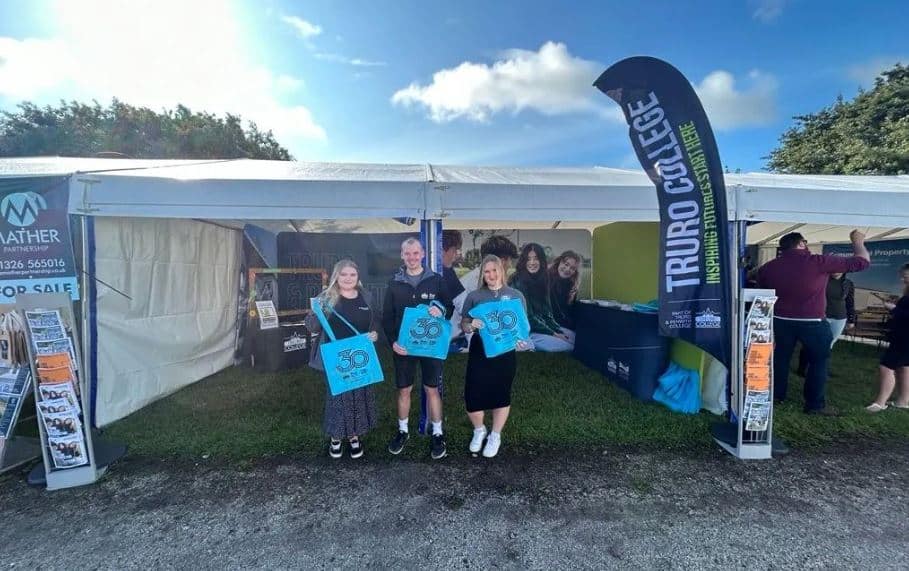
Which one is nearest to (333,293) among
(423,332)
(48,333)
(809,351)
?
(423,332)

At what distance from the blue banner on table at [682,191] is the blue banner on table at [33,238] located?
4665 mm

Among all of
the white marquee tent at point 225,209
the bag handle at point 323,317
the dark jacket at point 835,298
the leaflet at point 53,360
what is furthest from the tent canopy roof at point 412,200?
the dark jacket at point 835,298

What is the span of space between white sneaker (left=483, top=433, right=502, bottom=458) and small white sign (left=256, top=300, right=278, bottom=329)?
380 cm

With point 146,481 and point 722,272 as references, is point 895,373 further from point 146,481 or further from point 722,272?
point 146,481

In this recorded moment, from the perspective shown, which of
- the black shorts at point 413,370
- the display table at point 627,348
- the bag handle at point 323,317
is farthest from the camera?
the display table at point 627,348

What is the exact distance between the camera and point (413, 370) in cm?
310

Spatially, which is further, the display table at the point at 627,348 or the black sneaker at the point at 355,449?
the display table at the point at 627,348

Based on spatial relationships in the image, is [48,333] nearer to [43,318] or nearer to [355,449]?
[43,318]

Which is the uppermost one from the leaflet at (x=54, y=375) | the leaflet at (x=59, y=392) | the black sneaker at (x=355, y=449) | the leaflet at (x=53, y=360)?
the leaflet at (x=53, y=360)

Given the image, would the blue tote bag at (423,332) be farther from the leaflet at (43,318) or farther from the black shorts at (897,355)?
the black shorts at (897,355)

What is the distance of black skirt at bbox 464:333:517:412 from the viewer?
2.97 metres

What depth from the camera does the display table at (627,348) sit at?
434 cm

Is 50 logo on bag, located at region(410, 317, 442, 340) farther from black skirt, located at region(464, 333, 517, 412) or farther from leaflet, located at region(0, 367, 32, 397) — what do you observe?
leaflet, located at region(0, 367, 32, 397)

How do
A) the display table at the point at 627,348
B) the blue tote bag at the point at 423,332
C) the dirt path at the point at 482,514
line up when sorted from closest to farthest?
1. the dirt path at the point at 482,514
2. the blue tote bag at the point at 423,332
3. the display table at the point at 627,348
